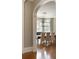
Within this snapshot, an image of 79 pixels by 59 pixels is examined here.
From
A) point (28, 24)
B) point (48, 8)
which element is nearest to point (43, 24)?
point (48, 8)

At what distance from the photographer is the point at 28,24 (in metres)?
5.78

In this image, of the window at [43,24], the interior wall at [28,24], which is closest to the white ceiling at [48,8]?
the interior wall at [28,24]

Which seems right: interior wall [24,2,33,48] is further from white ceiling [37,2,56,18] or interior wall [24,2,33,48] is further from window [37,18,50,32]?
window [37,18,50,32]

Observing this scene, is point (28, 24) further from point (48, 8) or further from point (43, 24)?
point (43, 24)

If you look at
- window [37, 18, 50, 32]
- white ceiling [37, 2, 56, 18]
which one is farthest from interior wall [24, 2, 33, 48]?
window [37, 18, 50, 32]

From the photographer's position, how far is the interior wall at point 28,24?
5.62 metres

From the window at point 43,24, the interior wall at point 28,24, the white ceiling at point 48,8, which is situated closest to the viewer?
the interior wall at point 28,24

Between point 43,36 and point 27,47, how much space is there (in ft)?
11.3

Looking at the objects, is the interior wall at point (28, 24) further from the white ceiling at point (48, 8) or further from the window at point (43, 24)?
the window at point (43, 24)

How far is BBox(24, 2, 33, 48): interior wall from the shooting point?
562 centimetres
